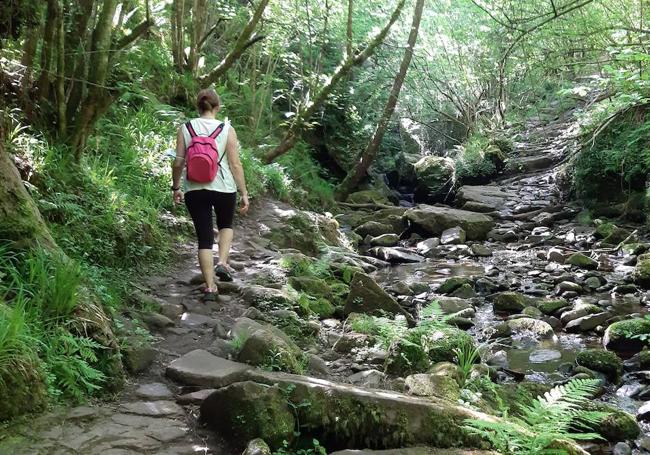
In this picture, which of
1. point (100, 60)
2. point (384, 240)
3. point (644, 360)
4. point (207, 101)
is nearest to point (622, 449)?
point (644, 360)

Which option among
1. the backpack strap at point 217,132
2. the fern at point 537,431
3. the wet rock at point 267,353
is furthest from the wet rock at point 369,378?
the backpack strap at point 217,132

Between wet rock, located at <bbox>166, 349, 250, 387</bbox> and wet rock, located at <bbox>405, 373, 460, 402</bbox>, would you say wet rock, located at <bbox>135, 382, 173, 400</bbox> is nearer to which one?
wet rock, located at <bbox>166, 349, 250, 387</bbox>

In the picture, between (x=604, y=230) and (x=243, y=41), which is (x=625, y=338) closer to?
(x=604, y=230)

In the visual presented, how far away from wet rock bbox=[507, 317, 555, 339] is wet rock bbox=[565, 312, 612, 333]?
1.15 ft

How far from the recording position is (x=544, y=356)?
6.59 metres

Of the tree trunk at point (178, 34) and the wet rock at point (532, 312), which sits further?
the tree trunk at point (178, 34)

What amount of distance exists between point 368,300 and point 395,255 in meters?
5.43

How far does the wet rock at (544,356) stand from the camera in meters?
6.49

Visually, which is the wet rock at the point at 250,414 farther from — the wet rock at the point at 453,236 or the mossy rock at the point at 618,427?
the wet rock at the point at 453,236

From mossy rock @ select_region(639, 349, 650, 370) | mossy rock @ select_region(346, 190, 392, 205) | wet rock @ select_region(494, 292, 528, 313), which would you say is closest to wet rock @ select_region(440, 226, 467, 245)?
mossy rock @ select_region(346, 190, 392, 205)

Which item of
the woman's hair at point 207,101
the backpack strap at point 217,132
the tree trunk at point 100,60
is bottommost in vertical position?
the backpack strap at point 217,132

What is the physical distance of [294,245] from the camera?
9641mm

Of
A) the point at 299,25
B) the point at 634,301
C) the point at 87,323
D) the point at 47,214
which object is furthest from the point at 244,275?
the point at 299,25

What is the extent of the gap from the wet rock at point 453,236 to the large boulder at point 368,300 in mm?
7271
